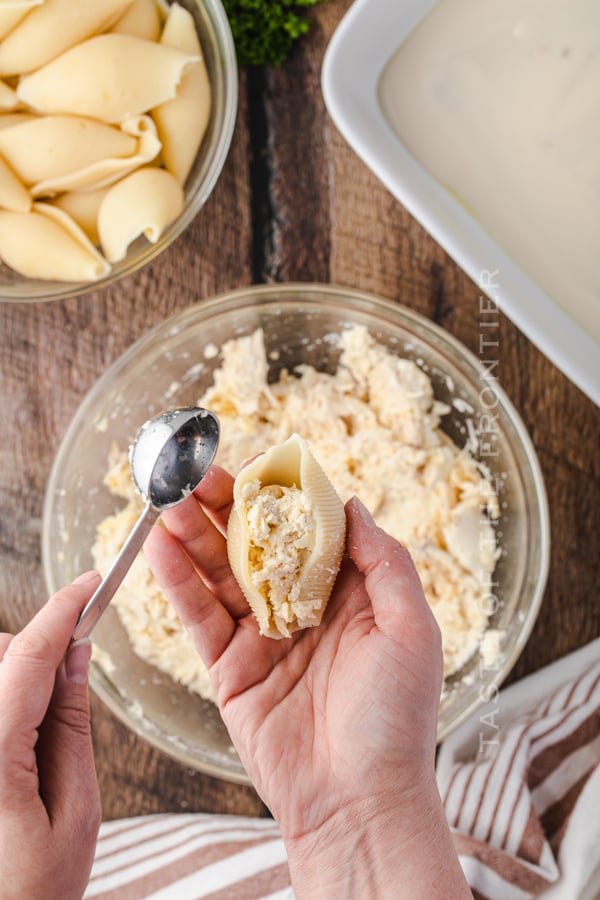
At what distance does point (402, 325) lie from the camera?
4.68 feet

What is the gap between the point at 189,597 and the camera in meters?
1.16

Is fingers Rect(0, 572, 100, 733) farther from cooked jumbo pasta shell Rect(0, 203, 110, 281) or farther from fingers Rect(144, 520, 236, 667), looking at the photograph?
cooked jumbo pasta shell Rect(0, 203, 110, 281)

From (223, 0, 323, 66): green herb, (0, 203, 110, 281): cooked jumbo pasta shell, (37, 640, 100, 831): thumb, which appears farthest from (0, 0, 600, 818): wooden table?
(37, 640, 100, 831): thumb

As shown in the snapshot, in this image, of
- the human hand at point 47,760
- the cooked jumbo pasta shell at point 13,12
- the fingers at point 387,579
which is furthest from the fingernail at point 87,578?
the cooked jumbo pasta shell at point 13,12

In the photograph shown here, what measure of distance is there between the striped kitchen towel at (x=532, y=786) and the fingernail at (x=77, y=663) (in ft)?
2.26

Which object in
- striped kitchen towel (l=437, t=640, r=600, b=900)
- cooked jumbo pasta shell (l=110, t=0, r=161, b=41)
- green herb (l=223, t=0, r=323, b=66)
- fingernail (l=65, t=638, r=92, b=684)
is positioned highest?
green herb (l=223, t=0, r=323, b=66)

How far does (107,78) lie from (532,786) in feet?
4.36

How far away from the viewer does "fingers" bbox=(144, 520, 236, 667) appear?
1.15 m

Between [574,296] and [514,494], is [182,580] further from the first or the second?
[574,296]

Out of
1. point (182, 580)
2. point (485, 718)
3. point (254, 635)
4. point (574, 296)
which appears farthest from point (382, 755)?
point (574, 296)

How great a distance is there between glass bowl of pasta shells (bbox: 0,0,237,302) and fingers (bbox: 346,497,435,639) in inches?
23.9

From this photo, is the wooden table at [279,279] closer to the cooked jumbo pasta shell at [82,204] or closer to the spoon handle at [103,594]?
the cooked jumbo pasta shell at [82,204]

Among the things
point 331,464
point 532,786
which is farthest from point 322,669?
point 532,786

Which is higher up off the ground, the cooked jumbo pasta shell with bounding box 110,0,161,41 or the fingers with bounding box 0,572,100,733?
the cooked jumbo pasta shell with bounding box 110,0,161,41
